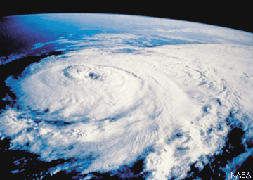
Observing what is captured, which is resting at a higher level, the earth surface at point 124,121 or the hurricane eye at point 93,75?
the hurricane eye at point 93,75

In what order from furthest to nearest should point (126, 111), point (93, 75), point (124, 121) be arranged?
point (93, 75)
point (126, 111)
point (124, 121)

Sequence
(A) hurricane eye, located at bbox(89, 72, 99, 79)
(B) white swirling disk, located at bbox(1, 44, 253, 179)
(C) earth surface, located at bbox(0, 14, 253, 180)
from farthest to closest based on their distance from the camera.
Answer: (A) hurricane eye, located at bbox(89, 72, 99, 79) → (B) white swirling disk, located at bbox(1, 44, 253, 179) → (C) earth surface, located at bbox(0, 14, 253, 180)

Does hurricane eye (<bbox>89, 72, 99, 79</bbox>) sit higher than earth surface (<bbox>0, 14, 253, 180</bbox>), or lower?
higher

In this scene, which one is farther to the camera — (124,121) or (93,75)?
(93,75)

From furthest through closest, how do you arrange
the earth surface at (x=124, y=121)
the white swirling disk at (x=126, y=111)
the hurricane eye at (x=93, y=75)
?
the hurricane eye at (x=93, y=75), the white swirling disk at (x=126, y=111), the earth surface at (x=124, y=121)

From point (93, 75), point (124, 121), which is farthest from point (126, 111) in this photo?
point (93, 75)

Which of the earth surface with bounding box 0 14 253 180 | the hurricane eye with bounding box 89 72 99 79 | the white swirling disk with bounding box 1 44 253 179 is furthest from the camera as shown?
the hurricane eye with bounding box 89 72 99 79

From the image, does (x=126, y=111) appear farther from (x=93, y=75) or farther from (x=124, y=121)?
(x=93, y=75)
